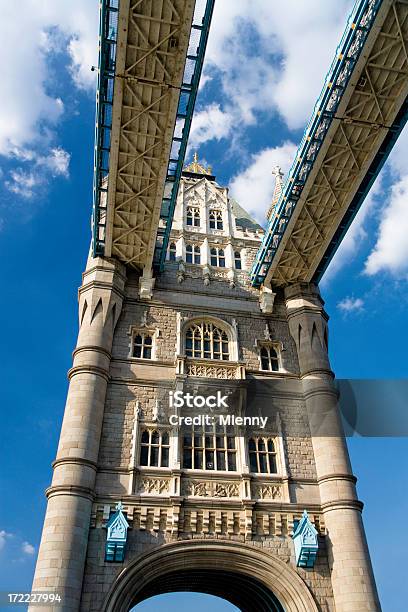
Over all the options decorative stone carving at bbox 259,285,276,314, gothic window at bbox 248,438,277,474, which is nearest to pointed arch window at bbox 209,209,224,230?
decorative stone carving at bbox 259,285,276,314

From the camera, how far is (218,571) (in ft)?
75.9

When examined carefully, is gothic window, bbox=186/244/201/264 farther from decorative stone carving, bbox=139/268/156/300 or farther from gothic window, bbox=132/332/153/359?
gothic window, bbox=132/332/153/359

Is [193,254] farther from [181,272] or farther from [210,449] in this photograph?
[210,449]

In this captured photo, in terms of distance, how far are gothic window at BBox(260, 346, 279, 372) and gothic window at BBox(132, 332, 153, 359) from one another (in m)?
6.05

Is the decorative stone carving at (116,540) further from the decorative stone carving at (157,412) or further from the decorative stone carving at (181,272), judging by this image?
the decorative stone carving at (181,272)

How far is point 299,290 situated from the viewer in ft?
102

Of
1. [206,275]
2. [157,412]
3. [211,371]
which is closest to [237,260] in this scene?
[206,275]

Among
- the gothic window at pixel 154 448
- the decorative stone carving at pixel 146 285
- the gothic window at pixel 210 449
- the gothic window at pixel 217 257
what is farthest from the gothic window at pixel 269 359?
the gothic window at pixel 154 448

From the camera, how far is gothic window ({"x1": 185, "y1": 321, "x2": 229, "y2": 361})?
28.3 m

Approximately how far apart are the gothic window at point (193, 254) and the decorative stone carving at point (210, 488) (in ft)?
45.9

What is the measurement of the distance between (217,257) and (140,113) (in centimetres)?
1174

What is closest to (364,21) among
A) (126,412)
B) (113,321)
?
(113,321)

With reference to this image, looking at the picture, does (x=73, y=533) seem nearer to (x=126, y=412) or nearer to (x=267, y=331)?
(x=126, y=412)

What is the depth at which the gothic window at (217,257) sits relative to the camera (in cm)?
3313
